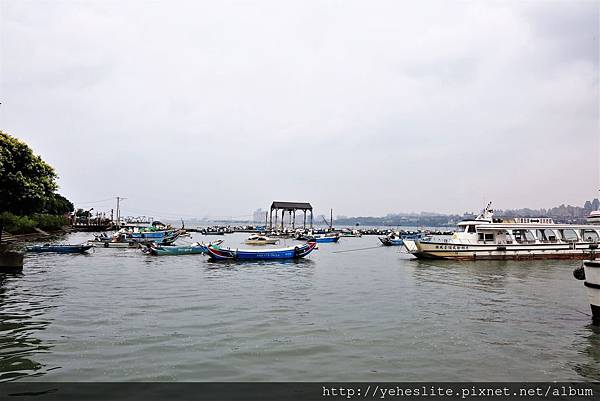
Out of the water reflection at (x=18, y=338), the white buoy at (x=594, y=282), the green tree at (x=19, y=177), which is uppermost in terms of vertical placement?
the green tree at (x=19, y=177)

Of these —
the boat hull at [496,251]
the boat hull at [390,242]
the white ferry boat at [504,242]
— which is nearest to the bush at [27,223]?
the boat hull at [496,251]

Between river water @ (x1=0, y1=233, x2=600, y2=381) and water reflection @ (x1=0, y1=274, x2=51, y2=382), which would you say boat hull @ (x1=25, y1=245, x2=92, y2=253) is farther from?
water reflection @ (x1=0, y1=274, x2=51, y2=382)

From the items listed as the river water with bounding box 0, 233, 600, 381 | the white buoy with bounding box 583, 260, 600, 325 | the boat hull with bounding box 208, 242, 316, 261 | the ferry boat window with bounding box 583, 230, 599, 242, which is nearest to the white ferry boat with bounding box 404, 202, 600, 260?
the ferry boat window with bounding box 583, 230, 599, 242

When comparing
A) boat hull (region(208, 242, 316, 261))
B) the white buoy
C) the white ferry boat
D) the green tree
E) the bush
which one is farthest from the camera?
the bush

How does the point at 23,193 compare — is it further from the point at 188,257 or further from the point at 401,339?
the point at 401,339

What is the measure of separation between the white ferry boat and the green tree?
32.4 metres

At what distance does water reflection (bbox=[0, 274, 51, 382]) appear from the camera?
8.94m

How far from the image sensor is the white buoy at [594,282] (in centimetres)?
1284

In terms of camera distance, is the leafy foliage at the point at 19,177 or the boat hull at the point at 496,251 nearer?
the leafy foliage at the point at 19,177

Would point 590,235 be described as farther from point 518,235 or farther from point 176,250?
point 176,250

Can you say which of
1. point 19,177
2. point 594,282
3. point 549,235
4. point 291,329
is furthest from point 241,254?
point 549,235

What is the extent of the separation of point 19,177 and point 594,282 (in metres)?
34.5

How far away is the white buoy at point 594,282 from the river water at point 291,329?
23.0 inches

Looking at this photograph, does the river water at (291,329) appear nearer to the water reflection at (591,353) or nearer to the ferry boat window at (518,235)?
the water reflection at (591,353)
